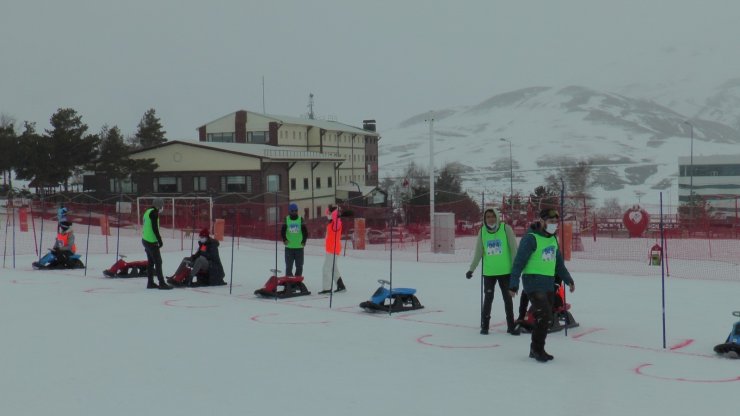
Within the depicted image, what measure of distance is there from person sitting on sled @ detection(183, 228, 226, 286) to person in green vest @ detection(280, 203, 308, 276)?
1823 millimetres

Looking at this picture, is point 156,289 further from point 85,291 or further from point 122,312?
point 122,312

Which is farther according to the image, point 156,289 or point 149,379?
point 156,289

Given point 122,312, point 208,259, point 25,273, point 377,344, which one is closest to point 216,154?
point 25,273

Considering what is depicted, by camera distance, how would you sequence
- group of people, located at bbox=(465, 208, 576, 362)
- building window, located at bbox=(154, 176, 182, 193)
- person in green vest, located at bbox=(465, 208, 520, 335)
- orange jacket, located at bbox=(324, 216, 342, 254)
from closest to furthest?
group of people, located at bbox=(465, 208, 576, 362) < person in green vest, located at bbox=(465, 208, 520, 335) < orange jacket, located at bbox=(324, 216, 342, 254) < building window, located at bbox=(154, 176, 182, 193)

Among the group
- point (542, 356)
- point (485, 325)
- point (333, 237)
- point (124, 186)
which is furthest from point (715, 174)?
point (542, 356)

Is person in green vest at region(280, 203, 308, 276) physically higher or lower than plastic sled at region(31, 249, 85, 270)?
higher

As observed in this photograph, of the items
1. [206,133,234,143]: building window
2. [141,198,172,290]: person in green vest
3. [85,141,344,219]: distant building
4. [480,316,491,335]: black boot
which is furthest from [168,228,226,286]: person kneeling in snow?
[206,133,234,143]: building window

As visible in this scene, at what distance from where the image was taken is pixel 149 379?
905cm

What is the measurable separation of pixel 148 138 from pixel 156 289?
2643 inches

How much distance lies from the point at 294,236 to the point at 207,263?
2.25 m

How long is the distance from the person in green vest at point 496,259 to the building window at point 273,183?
163ft

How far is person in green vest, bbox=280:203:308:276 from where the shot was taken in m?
17.0

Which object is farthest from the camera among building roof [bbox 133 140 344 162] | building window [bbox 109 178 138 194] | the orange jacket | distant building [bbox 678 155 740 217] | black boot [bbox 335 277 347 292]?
distant building [bbox 678 155 740 217]

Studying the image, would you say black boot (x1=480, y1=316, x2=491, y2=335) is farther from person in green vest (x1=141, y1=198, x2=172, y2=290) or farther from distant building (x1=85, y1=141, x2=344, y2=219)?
distant building (x1=85, y1=141, x2=344, y2=219)
